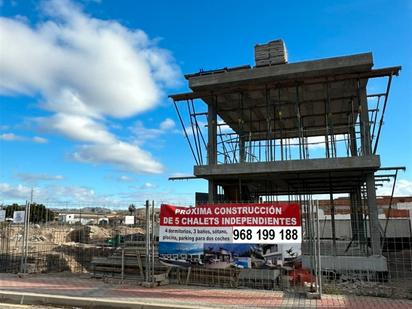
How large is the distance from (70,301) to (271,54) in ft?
37.0

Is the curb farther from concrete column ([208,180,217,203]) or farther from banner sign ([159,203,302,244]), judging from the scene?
concrete column ([208,180,217,203])

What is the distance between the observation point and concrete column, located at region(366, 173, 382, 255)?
45.5 ft

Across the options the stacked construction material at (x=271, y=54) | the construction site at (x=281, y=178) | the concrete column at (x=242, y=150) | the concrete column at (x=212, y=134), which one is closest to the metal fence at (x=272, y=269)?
the construction site at (x=281, y=178)

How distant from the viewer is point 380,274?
1316 cm

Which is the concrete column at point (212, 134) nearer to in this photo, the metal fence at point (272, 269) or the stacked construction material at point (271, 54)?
the stacked construction material at point (271, 54)

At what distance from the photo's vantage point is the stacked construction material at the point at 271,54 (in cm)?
1588

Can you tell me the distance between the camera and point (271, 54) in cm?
1597

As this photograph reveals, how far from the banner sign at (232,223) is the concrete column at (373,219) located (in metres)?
5.50

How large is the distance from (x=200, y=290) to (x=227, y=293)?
0.77 metres

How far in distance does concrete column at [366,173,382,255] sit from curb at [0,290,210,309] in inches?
320

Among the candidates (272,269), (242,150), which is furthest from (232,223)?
(242,150)

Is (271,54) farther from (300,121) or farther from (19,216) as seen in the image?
(19,216)

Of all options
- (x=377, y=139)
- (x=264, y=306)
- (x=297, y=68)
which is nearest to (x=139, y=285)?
(x=264, y=306)

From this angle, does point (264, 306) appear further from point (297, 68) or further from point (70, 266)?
point (70, 266)
